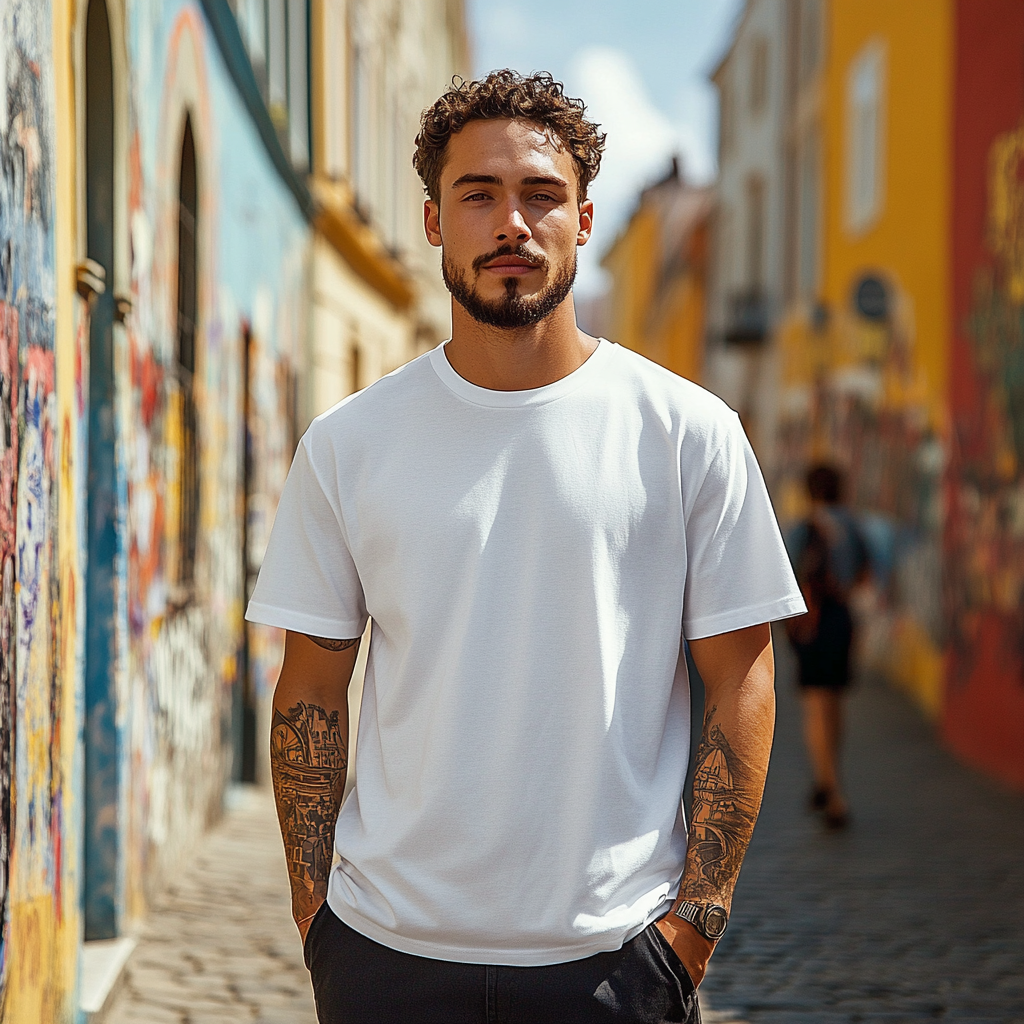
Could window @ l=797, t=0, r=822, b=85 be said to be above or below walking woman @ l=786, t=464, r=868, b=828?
above

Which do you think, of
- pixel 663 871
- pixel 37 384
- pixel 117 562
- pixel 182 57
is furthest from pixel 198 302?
pixel 663 871

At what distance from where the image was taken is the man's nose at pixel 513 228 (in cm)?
226

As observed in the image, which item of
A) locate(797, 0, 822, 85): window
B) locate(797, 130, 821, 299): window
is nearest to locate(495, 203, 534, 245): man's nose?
locate(797, 130, 821, 299): window

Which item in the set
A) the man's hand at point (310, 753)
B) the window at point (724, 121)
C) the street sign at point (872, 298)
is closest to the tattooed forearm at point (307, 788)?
the man's hand at point (310, 753)

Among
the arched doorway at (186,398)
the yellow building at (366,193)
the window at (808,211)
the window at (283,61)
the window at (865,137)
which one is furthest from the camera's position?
the window at (808,211)

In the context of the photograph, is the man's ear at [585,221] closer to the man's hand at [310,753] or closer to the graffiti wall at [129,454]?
the man's hand at [310,753]

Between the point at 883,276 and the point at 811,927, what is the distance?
9.37m

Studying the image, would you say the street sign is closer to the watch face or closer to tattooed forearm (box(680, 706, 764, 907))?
tattooed forearm (box(680, 706, 764, 907))

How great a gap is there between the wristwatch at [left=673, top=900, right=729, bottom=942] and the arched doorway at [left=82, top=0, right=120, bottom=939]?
3.05m

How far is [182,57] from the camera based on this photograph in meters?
6.36

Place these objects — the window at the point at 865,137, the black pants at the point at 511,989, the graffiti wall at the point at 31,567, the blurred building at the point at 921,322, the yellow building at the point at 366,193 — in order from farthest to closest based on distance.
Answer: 1. the window at the point at 865,137
2. the yellow building at the point at 366,193
3. the blurred building at the point at 921,322
4. the graffiti wall at the point at 31,567
5. the black pants at the point at 511,989

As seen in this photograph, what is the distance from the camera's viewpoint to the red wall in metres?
8.84

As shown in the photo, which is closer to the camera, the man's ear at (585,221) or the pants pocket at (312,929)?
the pants pocket at (312,929)

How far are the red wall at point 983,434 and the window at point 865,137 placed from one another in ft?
14.4
